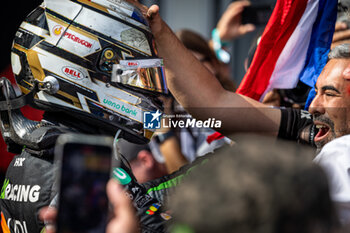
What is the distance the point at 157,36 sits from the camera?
2748mm

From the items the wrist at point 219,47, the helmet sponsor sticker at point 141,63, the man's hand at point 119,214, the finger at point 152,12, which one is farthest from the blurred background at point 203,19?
the man's hand at point 119,214

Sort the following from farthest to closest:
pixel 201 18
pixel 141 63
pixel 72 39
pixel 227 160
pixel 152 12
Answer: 1. pixel 201 18
2. pixel 152 12
3. pixel 141 63
4. pixel 72 39
5. pixel 227 160

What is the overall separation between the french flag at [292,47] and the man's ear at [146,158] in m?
0.93

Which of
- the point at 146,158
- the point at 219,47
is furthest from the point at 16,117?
the point at 219,47

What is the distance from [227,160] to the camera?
3.42 feet

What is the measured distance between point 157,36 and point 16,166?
103 centimetres

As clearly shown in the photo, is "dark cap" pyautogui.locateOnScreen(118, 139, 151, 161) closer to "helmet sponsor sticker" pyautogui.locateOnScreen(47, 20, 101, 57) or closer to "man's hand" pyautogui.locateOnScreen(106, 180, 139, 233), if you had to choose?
"helmet sponsor sticker" pyautogui.locateOnScreen(47, 20, 101, 57)

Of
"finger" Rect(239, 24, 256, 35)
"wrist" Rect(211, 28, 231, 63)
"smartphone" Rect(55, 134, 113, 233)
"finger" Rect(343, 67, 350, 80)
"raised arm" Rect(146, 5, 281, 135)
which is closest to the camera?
"smartphone" Rect(55, 134, 113, 233)

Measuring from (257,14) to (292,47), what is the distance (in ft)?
4.86

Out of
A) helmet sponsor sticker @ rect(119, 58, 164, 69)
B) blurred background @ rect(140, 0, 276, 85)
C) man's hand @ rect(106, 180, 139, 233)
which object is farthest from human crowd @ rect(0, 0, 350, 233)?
blurred background @ rect(140, 0, 276, 85)

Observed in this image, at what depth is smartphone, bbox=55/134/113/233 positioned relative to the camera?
1.15 metres

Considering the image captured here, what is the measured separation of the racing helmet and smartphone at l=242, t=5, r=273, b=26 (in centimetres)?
247

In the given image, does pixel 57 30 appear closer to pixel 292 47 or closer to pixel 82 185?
pixel 82 185

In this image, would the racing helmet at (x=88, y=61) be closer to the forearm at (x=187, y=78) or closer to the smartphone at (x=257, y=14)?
the forearm at (x=187, y=78)
